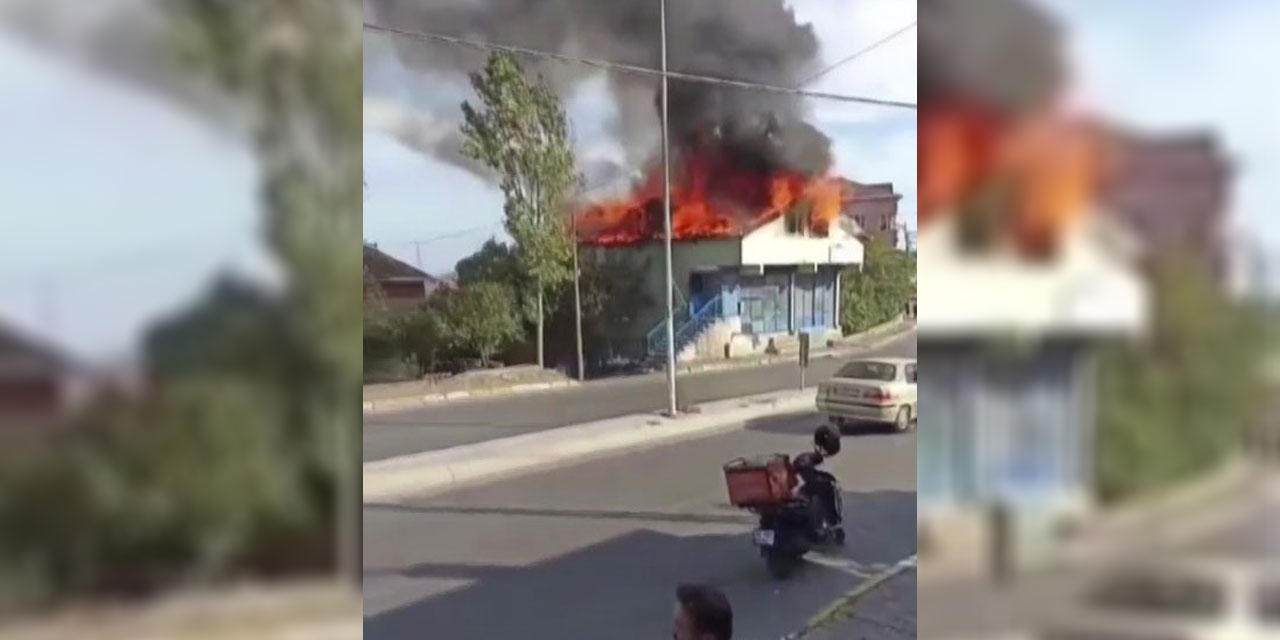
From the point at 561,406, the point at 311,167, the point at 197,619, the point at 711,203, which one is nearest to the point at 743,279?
the point at 711,203

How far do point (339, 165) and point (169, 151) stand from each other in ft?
0.61

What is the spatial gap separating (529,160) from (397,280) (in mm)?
249

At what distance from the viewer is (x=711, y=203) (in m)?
1.52

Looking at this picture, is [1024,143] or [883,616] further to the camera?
[883,616]

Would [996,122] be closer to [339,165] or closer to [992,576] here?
[992,576]

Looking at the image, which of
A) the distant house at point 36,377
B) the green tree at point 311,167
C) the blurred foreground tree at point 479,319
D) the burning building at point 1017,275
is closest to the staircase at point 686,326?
the blurred foreground tree at point 479,319

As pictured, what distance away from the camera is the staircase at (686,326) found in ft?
4.98

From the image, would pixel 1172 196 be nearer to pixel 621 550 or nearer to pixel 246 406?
pixel 621 550

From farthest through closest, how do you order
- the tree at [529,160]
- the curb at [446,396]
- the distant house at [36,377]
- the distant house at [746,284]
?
the distant house at [746,284], the tree at [529,160], the curb at [446,396], the distant house at [36,377]

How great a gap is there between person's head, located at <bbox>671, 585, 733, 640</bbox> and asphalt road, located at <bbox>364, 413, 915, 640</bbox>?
17mm

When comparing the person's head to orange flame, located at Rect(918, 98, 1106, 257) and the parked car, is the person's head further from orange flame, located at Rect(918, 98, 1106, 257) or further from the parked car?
orange flame, located at Rect(918, 98, 1106, 257)

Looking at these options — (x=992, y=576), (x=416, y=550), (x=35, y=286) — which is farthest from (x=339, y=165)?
(x=992, y=576)

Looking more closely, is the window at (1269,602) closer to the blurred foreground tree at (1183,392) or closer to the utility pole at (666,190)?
the blurred foreground tree at (1183,392)

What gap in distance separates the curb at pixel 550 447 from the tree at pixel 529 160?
0.12m
